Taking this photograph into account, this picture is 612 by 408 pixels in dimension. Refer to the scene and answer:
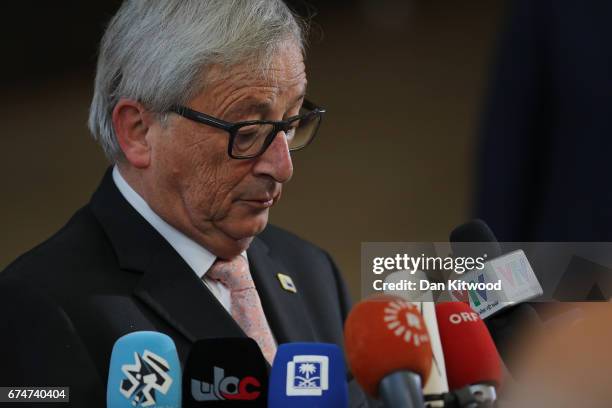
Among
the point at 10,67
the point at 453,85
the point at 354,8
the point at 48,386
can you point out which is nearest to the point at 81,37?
the point at 10,67

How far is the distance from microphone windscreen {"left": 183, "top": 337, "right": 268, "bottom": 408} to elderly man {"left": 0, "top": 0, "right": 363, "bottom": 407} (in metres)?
0.28

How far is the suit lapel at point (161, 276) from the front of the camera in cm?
176

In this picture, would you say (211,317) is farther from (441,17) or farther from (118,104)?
(441,17)

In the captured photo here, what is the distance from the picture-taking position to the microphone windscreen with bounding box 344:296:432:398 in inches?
47.3

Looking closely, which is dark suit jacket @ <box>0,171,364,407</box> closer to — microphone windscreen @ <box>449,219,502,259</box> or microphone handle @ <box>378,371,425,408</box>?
microphone windscreen @ <box>449,219,502,259</box>

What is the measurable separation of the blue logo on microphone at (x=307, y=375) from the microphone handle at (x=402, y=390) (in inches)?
6.6

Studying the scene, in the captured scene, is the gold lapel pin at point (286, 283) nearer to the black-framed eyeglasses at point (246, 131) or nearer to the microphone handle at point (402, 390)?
the black-framed eyeglasses at point (246, 131)

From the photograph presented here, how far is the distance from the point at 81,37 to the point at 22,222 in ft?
3.75

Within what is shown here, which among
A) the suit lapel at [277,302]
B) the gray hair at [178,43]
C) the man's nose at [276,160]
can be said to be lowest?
the suit lapel at [277,302]

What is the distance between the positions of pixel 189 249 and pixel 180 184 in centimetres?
12

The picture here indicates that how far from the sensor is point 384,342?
1209 millimetres

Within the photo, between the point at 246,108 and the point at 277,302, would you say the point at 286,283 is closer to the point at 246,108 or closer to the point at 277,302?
the point at 277,302

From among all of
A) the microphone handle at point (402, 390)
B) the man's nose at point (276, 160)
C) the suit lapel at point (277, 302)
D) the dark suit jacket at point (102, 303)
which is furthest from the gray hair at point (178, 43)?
the microphone handle at point (402, 390)

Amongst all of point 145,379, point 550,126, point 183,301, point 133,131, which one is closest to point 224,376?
point 145,379
